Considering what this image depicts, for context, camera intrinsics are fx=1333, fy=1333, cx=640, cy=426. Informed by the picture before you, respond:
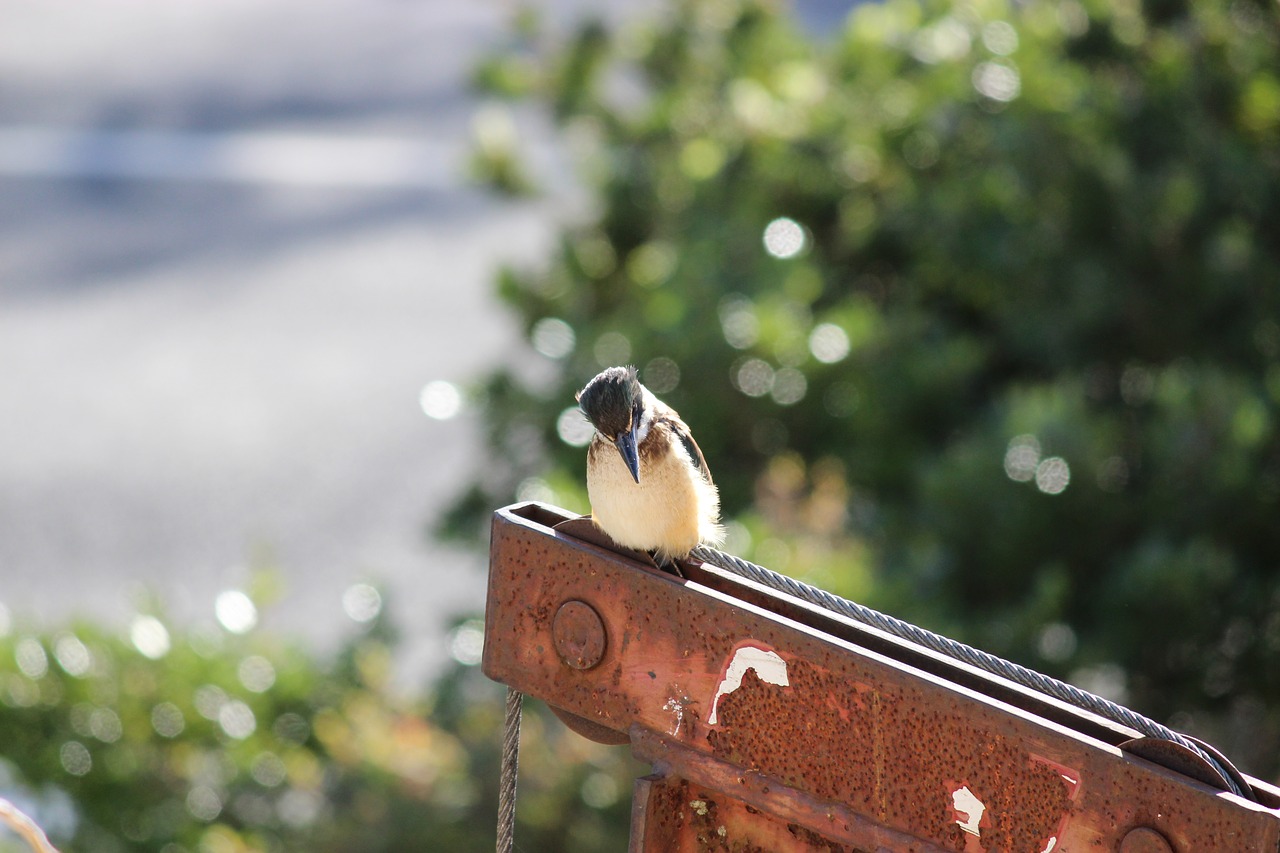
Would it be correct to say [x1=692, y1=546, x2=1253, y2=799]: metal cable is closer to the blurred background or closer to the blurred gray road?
the blurred background

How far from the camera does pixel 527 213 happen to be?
38.7ft

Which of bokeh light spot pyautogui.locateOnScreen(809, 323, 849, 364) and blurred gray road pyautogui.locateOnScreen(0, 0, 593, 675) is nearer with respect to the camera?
bokeh light spot pyautogui.locateOnScreen(809, 323, 849, 364)

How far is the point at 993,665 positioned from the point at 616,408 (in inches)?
41.9

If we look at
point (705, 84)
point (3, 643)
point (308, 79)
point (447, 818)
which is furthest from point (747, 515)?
point (308, 79)

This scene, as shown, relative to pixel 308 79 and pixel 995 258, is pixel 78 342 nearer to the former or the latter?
pixel 308 79

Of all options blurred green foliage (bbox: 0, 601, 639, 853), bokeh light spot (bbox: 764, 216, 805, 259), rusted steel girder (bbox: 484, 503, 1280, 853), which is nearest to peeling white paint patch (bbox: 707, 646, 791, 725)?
rusted steel girder (bbox: 484, 503, 1280, 853)

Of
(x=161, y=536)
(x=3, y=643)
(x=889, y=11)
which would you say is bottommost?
(x=161, y=536)

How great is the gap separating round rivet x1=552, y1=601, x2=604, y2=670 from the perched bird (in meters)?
0.49

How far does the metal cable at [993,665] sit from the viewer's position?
156cm

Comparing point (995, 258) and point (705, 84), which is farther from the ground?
point (705, 84)

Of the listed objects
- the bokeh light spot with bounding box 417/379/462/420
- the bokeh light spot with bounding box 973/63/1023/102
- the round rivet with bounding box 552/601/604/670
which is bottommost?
the bokeh light spot with bounding box 417/379/462/420

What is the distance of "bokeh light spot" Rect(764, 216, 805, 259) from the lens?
17.4ft

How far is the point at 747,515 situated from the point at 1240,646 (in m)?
1.52

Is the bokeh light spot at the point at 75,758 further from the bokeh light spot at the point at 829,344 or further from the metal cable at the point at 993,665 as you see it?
the metal cable at the point at 993,665
